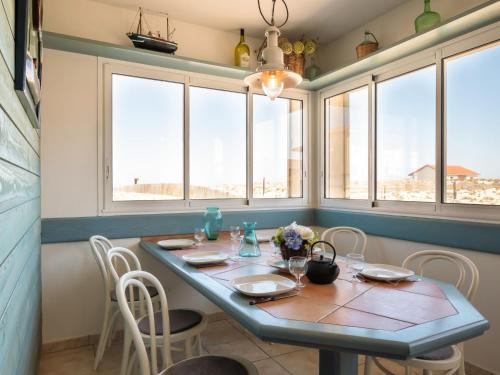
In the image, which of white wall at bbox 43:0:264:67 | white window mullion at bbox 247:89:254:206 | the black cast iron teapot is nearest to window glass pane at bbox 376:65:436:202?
white window mullion at bbox 247:89:254:206

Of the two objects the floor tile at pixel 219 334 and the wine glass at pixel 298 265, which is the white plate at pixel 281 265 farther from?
the floor tile at pixel 219 334

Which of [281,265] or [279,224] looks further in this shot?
[279,224]

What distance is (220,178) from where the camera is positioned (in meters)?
3.16

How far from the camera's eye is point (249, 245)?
2199 millimetres

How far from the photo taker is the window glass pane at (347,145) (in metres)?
3.10

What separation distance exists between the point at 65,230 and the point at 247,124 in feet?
6.02

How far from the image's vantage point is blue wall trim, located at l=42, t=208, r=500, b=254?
2113 mm

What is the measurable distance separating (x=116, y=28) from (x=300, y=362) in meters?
2.93

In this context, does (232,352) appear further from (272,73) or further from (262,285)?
(272,73)

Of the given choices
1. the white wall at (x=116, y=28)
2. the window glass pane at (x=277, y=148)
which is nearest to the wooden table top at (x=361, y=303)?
the window glass pane at (x=277, y=148)

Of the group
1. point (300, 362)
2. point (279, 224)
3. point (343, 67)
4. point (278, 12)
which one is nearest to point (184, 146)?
point (279, 224)

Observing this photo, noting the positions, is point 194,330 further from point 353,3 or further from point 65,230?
point 353,3

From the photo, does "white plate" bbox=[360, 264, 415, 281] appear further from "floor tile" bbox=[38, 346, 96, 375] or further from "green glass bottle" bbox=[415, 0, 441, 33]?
"floor tile" bbox=[38, 346, 96, 375]

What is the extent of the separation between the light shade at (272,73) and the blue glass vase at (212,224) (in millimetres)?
1148
